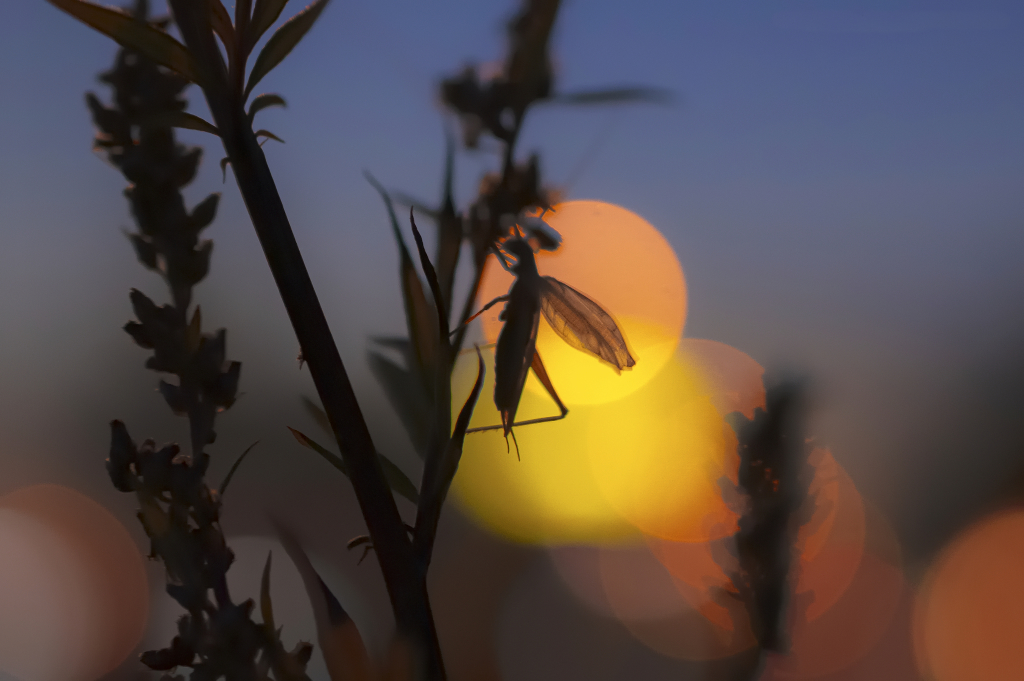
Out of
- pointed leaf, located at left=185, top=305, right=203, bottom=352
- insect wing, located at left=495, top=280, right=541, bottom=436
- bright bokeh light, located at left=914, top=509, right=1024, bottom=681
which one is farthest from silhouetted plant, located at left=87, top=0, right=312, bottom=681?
bright bokeh light, located at left=914, top=509, right=1024, bottom=681

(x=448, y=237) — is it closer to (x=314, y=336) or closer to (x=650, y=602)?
(x=314, y=336)

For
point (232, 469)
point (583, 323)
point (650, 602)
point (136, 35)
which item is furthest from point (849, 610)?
point (136, 35)

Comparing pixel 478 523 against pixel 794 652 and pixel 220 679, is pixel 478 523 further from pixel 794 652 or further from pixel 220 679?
pixel 220 679

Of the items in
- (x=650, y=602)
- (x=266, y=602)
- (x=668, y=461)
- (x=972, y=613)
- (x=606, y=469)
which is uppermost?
(x=266, y=602)

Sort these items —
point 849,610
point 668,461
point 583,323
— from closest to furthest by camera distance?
1. point 583,323
2. point 668,461
3. point 849,610

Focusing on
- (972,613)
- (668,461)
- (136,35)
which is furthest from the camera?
(972,613)

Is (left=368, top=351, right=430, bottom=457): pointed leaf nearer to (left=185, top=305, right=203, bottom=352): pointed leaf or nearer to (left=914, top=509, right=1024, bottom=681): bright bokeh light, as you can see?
(left=185, top=305, right=203, bottom=352): pointed leaf

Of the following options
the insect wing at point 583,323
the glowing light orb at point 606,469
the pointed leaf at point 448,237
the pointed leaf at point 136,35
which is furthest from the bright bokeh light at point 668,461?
the pointed leaf at point 136,35
